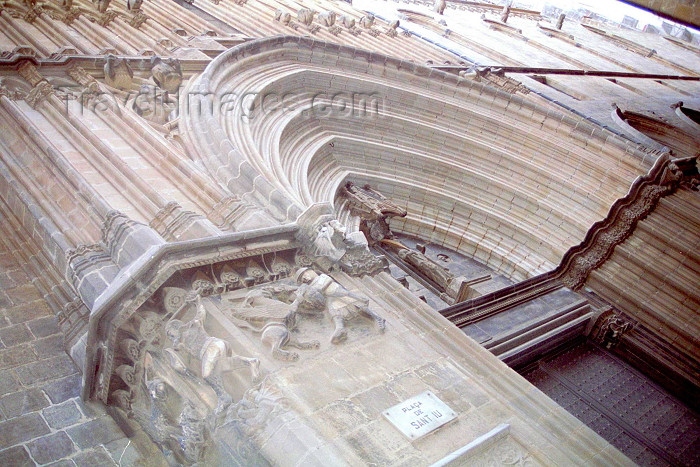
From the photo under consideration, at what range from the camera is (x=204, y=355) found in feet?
15.4

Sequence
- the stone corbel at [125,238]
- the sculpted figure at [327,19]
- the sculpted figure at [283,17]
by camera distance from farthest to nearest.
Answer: the sculpted figure at [327,19] < the sculpted figure at [283,17] < the stone corbel at [125,238]

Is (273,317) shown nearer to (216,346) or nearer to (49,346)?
(216,346)

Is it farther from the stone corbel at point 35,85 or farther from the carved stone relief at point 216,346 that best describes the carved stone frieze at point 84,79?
the carved stone relief at point 216,346

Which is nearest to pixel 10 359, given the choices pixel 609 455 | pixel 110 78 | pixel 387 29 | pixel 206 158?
pixel 206 158

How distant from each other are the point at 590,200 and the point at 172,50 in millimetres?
9589

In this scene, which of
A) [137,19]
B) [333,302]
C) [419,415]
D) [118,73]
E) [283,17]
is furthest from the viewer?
[283,17]

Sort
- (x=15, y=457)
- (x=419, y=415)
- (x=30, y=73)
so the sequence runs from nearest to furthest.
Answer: (x=419, y=415), (x=15, y=457), (x=30, y=73)

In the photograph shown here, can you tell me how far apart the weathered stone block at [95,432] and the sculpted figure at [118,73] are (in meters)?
6.04

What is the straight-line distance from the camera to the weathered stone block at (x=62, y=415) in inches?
216

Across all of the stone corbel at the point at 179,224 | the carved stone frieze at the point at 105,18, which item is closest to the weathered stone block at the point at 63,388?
the stone corbel at the point at 179,224

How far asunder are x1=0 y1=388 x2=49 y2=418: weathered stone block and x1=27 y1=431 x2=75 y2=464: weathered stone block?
1.35ft

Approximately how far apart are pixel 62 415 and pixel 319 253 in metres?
2.96

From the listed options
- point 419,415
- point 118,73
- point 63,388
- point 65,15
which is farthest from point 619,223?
point 65,15

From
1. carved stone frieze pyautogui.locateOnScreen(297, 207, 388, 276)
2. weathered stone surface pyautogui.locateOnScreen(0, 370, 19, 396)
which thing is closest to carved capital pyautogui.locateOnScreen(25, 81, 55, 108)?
weathered stone surface pyautogui.locateOnScreen(0, 370, 19, 396)
